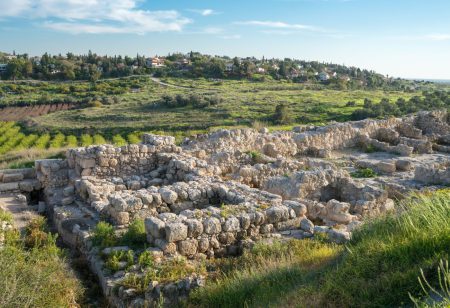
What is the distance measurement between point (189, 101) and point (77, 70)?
158 feet

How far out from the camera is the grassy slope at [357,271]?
13.5ft

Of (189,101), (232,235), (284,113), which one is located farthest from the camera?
(189,101)

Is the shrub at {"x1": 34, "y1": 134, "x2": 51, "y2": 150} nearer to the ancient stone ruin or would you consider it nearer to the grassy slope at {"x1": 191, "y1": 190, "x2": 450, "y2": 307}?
the ancient stone ruin

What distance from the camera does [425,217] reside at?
471 centimetres

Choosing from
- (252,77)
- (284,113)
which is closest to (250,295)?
(284,113)

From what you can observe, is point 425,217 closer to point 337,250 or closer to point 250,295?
point 337,250

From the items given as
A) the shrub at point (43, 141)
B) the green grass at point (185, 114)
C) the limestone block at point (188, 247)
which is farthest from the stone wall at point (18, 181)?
the green grass at point (185, 114)

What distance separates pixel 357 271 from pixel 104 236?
4.85m

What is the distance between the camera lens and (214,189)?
9500 millimetres

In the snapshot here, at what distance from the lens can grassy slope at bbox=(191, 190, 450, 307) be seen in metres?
4.10

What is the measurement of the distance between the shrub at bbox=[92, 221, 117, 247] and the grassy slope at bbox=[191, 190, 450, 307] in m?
2.32

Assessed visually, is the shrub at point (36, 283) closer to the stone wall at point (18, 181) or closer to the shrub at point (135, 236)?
the shrub at point (135, 236)

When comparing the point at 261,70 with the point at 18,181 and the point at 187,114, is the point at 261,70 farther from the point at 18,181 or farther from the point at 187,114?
the point at 18,181

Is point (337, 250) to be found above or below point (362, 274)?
below
